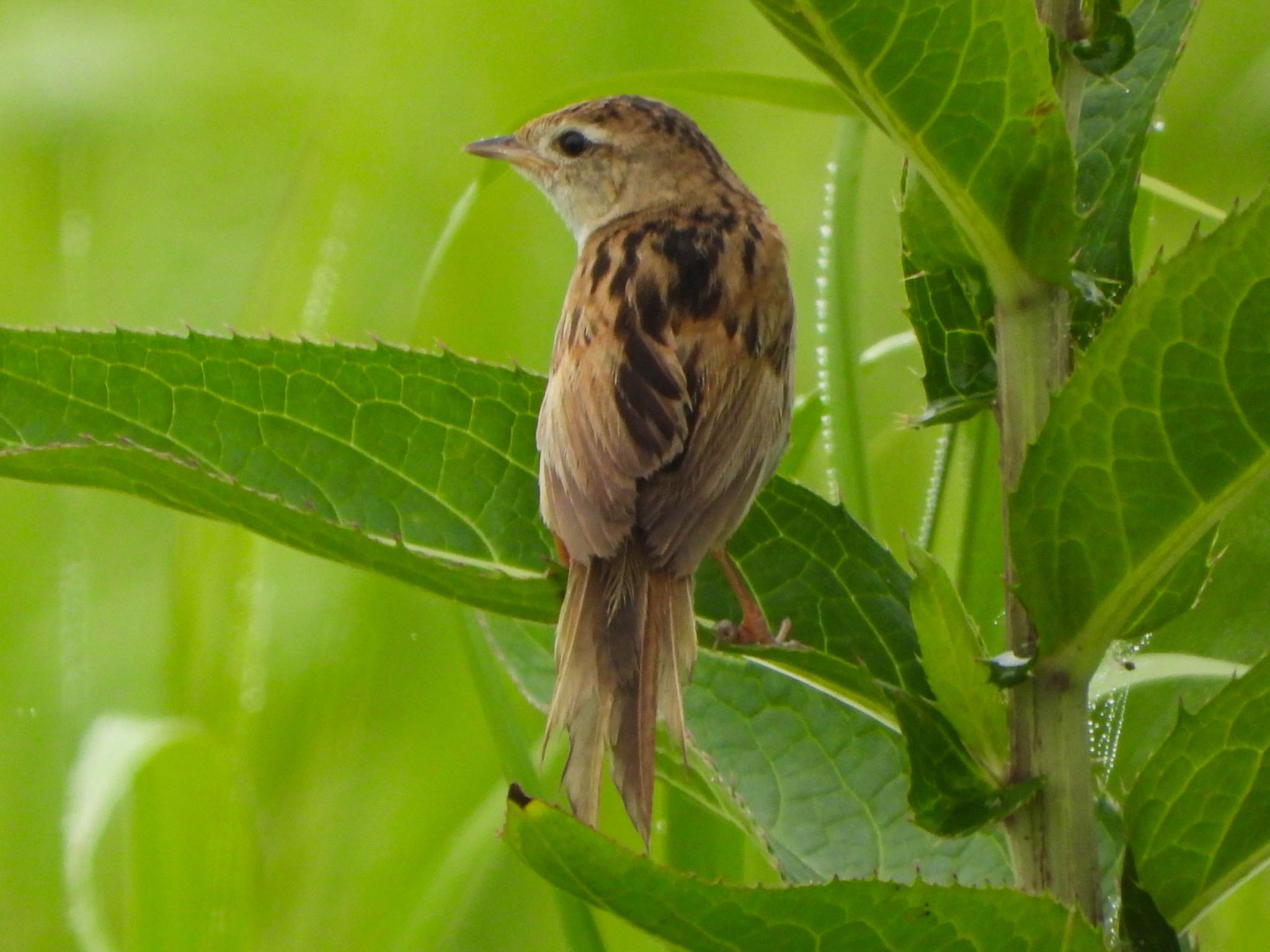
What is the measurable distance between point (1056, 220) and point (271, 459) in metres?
0.71

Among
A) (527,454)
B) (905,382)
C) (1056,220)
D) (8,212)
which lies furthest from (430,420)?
(8,212)

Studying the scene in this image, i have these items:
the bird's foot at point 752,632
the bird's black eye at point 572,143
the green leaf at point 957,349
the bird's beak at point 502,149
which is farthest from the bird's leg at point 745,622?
the bird's black eye at point 572,143

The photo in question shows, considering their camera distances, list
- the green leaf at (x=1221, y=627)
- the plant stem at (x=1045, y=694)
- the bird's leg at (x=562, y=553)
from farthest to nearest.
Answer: the green leaf at (x=1221, y=627) < the bird's leg at (x=562, y=553) < the plant stem at (x=1045, y=694)

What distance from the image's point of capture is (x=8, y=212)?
2.78 m

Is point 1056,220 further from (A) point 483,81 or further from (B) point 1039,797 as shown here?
(A) point 483,81

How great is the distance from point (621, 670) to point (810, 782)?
1.01 ft

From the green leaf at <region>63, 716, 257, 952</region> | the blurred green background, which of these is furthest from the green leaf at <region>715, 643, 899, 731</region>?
the green leaf at <region>63, 716, 257, 952</region>

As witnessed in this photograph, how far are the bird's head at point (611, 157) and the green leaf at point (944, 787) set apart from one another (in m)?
1.53

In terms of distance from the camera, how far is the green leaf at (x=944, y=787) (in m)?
1.12

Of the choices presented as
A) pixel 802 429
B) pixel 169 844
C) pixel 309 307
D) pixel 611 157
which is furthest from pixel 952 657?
pixel 611 157

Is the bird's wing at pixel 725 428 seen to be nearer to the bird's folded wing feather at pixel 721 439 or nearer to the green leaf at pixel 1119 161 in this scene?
the bird's folded wing feather at pixel 721 439

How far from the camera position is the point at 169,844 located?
198cm

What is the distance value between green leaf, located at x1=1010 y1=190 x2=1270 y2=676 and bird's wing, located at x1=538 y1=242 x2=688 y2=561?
1.58 feet

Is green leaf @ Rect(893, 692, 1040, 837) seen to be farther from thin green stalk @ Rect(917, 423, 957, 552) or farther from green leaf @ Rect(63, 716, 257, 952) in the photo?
green leaf @ Rect(63, 716, 257, 952)
